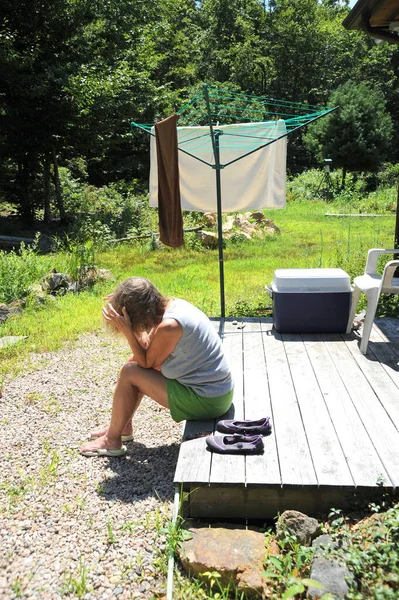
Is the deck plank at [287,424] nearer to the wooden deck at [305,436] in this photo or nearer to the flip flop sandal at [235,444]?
the wooden deck at [305,436]

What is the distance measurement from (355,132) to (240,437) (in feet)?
65.0

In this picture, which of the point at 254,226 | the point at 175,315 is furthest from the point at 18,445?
the point at 254,226

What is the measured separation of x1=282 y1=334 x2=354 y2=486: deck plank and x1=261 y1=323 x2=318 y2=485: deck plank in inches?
1.3

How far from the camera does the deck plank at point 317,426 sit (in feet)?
7.93

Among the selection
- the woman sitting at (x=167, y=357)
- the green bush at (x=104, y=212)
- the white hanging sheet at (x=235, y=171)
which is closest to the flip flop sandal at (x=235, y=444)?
the woman sitting at (x=167, y=357)

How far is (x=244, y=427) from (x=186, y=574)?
2.77 feet

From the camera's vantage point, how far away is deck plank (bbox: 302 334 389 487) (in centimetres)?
242

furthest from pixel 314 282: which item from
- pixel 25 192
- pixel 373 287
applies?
pixel 25 192

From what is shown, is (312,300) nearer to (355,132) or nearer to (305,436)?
(305,436)

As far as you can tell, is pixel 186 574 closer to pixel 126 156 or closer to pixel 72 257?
pixel 72 257

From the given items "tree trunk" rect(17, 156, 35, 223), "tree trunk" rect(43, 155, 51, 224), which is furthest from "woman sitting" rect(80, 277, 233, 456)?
"tree trunk" rect(17, 156, 35, 223)

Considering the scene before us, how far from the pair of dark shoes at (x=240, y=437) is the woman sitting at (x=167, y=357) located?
15 centimetres

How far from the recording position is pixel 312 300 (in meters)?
4.30

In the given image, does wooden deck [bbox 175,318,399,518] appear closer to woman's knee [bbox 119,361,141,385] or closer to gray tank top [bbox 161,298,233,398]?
gray tank top [bbox 161,298,233,398]
